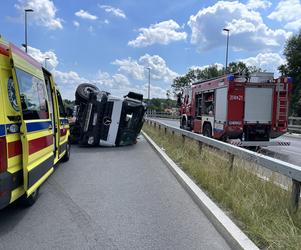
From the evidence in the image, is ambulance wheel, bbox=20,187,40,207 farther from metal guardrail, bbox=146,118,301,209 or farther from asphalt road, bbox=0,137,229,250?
metal guardrail, bbox=146,118,301,209

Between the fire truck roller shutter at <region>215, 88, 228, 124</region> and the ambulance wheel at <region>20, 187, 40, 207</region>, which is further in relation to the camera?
the fire truck roller shutter at <region>215, 88, 228, 124</region>

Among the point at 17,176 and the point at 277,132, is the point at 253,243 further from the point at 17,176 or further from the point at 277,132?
the point at 277,132

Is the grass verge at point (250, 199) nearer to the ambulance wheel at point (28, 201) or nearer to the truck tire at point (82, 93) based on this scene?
the ambulance wheel at point (28, 201)

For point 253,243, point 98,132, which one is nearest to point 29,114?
point 253,243

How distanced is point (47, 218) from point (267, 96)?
10656 mm

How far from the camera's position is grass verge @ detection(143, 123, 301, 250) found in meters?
4.09

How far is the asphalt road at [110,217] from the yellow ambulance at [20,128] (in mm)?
432

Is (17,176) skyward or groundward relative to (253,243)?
skyward

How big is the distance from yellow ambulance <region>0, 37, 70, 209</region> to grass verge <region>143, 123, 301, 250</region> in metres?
2.92

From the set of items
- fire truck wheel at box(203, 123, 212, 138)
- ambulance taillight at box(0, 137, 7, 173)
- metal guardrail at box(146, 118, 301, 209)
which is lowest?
fire truck wheel at box(203, 123, 212, 138)

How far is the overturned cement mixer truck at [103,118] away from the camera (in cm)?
1422

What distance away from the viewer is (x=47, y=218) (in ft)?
17.5

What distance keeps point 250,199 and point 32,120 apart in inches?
138

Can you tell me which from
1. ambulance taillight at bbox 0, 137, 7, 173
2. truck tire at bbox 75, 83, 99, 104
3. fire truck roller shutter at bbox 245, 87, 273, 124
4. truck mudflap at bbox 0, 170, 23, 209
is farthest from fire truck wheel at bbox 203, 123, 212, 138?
ambulance taillight at bbox 0, 137, 7, 173
